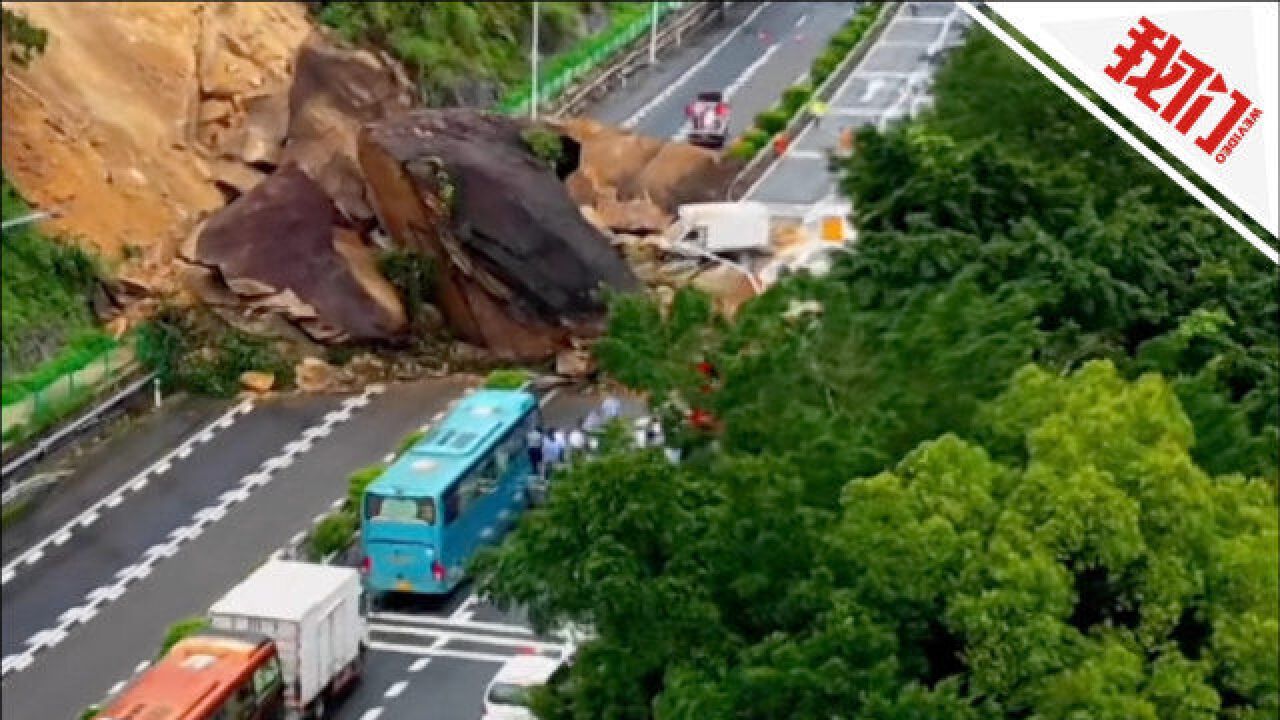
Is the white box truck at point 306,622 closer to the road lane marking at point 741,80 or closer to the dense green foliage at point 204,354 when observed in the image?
the dense green foliage at point 204,354

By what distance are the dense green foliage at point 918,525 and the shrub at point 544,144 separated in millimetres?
20349

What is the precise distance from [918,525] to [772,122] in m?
35.0

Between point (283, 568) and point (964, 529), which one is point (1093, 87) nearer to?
point (964, 529)

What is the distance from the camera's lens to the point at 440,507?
3027 centimetres

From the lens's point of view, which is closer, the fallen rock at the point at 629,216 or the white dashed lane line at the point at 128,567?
the white dashed lane line at the point at 128,567

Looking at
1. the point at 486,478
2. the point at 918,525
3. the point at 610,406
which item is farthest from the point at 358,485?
the point at 918,525

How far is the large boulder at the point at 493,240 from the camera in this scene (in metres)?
40.6

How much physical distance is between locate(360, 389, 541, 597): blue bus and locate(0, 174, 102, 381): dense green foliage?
33.5 ft

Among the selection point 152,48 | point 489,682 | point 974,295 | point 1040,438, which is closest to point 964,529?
point 1040,438

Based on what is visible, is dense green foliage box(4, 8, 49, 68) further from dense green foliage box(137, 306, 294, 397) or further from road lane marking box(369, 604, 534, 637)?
road lane marking box(369, 604, 534, 637)

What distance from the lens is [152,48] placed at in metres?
51.3

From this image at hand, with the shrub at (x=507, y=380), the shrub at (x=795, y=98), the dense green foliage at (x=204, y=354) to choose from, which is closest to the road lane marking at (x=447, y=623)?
the shrub at (x=507, y=380)

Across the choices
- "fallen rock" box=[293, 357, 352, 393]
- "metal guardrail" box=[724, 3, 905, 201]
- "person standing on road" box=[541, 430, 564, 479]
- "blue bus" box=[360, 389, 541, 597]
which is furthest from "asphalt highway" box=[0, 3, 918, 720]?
"metal guardrail" box=[724, 3, 905, 201]

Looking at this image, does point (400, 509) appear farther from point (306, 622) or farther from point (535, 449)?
point (306, 622)
